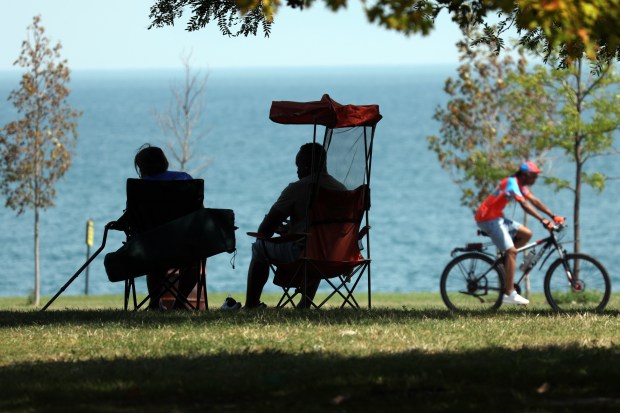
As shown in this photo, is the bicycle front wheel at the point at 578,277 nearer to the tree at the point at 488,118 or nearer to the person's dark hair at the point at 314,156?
the person's dark hair at the point at 314,156

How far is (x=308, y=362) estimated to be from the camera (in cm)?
743

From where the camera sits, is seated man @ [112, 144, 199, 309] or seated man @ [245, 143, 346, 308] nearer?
seated man @ [245, 143, 346, 308]

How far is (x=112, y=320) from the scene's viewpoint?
32.8 feet

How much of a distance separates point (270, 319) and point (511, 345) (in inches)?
83.9

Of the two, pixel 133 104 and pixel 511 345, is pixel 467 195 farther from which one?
pixel 133 104

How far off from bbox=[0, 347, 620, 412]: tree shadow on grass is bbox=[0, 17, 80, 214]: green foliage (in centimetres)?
1671

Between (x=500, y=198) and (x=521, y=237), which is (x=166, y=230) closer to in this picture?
(x=500, y=198)

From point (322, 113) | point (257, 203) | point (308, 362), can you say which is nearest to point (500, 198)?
point (322, 113)

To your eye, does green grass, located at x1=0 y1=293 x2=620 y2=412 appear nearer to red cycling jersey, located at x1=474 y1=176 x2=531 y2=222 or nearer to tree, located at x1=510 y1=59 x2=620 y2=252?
red cycling jersey, located at x1=474 y1=176 x2=531 y2=222

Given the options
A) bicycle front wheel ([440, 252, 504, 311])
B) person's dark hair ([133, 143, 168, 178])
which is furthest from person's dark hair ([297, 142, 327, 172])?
bicycle front wheel ([440, 252, 504, 311])

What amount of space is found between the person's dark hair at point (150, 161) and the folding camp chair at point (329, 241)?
127 cm

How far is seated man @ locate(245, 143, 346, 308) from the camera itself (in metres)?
10.8

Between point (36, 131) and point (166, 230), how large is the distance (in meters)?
14.3

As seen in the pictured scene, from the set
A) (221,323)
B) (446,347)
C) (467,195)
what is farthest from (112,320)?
(467,195)
